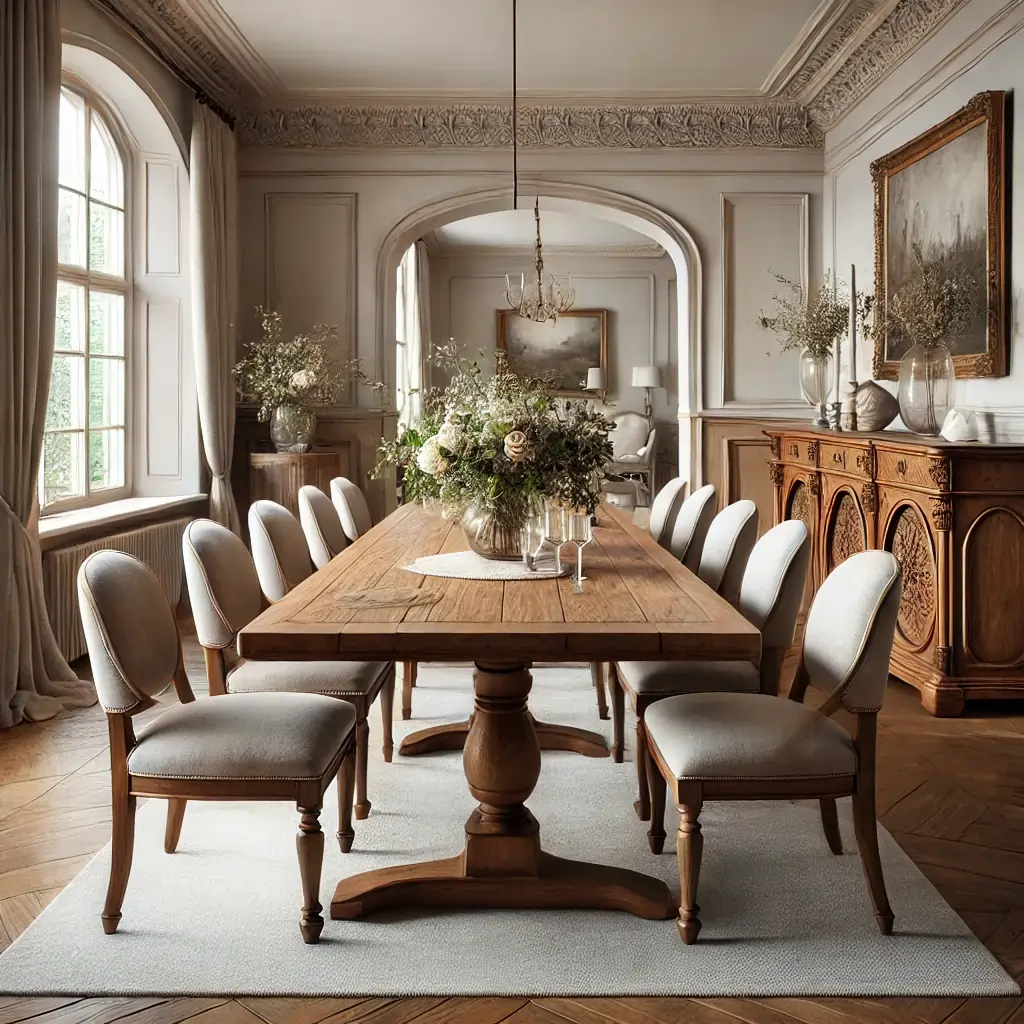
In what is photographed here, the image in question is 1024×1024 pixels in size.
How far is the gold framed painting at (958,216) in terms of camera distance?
4660 millimetres

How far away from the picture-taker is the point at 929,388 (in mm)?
4863

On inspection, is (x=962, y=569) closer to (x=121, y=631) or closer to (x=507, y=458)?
(x=507, y=458)

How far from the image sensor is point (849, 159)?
22.0ft

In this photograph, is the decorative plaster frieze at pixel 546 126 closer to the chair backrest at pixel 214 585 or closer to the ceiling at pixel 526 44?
the ceiling at pixel 526 44

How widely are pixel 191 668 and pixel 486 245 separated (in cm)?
877

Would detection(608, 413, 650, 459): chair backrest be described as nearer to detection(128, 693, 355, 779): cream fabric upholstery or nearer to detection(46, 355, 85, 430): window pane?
detection(46, 355, 85, 430): window pane

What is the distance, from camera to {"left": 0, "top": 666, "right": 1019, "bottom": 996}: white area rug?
2.22m

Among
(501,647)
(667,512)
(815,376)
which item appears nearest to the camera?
(501,647)

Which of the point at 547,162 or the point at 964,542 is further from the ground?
the point at 547,162

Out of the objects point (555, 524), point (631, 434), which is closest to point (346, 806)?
point (555, 524)

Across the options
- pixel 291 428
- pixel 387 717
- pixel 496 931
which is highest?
pixel 291 428

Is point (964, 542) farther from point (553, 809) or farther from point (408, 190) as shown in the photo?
point (408, 190)

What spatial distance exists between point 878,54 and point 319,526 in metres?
4.08

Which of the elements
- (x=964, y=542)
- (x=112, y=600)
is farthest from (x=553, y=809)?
(x=964, y=542)
